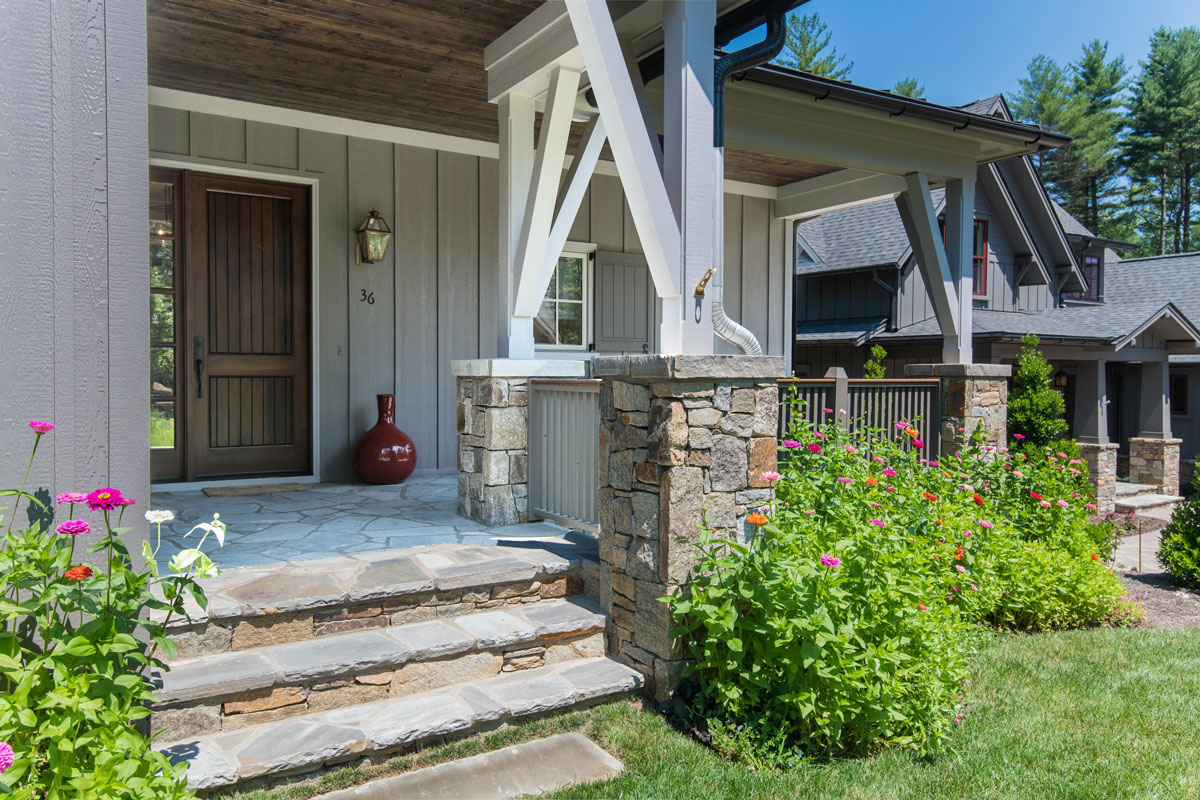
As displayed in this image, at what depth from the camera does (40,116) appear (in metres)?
2.18

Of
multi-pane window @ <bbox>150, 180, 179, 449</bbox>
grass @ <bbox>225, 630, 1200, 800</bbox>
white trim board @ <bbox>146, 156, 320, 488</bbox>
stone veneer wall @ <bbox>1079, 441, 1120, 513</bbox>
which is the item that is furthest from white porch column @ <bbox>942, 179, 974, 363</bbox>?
multi-pane window @ <bbox>150, 180, 179, 449</bbox>

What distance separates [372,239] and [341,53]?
1.52 m

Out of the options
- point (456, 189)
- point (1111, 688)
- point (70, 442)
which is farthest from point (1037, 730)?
point (456, 189)

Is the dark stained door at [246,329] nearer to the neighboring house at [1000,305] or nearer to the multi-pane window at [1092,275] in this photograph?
the neighboring house at [1000,305]

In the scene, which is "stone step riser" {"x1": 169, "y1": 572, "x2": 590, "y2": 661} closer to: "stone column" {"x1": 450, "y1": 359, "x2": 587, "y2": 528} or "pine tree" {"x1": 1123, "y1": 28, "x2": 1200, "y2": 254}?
"stone column" {"x1": 450, "y1": 359, "x2": 587, "y2": 528}

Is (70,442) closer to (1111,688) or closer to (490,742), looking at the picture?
(490,742)

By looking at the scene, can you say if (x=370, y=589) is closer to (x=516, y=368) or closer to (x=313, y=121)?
(x=516, y=368)

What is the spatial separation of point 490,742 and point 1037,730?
213 centimetres

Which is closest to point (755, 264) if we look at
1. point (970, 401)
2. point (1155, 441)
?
Answer: point (970, 401)

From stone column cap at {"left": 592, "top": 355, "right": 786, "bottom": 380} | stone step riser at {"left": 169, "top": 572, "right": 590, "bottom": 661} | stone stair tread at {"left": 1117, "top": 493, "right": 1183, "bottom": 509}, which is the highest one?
stone column cap at {"left": 592, "top": 355, "right": 786, "bottom": 380}

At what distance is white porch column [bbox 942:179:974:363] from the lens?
6852 mm

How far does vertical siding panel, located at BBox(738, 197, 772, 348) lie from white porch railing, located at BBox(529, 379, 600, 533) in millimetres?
4510

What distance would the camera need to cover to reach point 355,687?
9.28 feet

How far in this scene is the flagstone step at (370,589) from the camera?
9.43 feet
